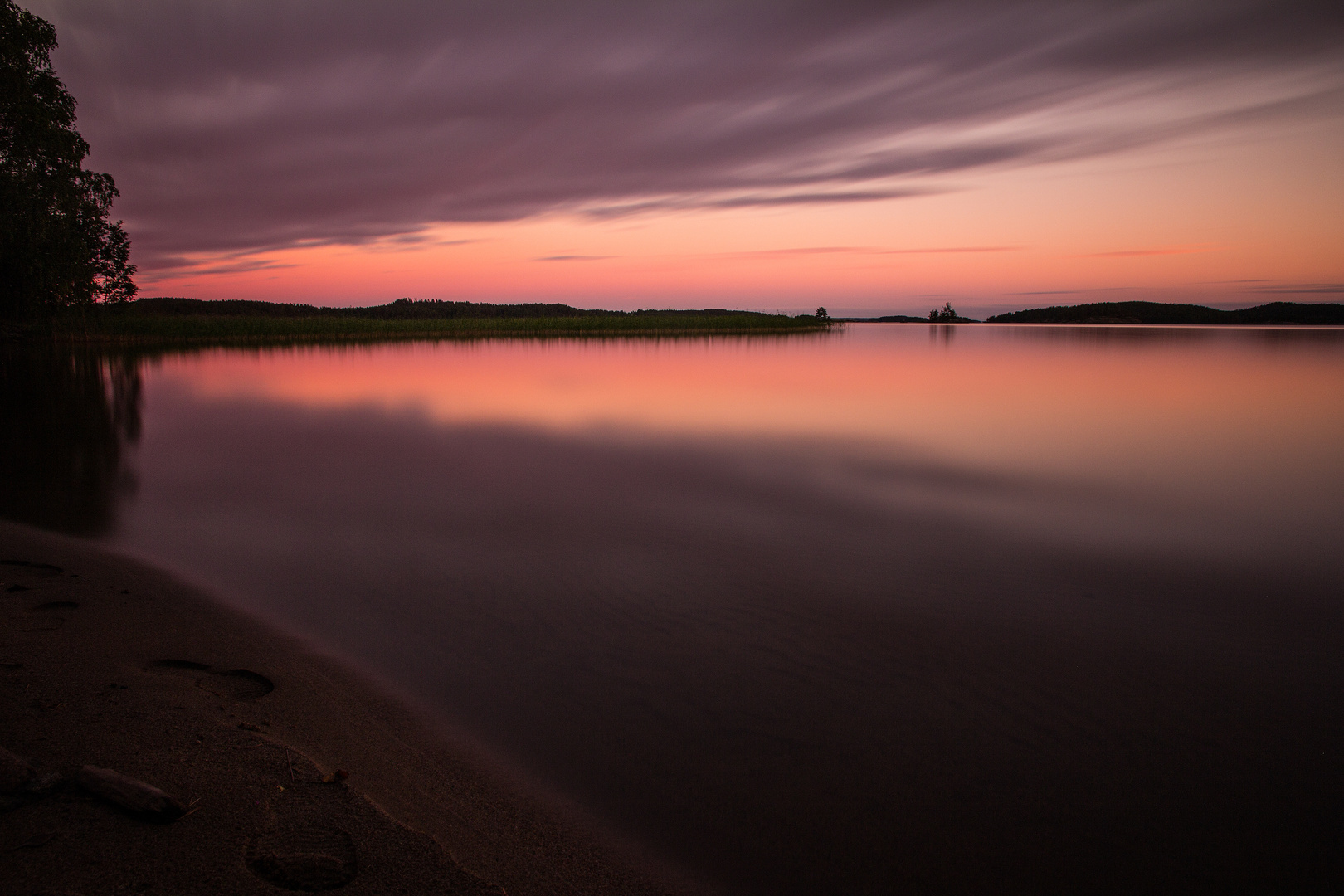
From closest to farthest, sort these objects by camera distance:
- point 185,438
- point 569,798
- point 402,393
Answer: point 569,798 → point 185,438 → point 402,393

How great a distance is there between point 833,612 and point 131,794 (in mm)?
3662

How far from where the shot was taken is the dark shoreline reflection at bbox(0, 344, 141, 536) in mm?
6449

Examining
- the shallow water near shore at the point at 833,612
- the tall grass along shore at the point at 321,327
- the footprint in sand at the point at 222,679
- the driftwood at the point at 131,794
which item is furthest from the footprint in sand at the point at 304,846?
the tall grass along shore at the point at 321,327

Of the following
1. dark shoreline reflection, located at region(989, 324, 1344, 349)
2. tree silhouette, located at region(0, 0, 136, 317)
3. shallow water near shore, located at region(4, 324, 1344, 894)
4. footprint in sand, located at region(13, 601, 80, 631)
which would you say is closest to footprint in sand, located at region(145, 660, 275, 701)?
shallow water near shore, located at region(4, 324, 1344, 894)

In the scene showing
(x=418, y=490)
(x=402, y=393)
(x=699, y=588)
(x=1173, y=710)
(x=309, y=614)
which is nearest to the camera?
(x=1173, y=710)

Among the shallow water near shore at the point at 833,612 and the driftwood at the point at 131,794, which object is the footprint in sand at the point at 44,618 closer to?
the shallow water near shore at the point at 833,612

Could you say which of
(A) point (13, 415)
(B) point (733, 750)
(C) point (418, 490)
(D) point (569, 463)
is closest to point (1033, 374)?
(D) point (569, 463)

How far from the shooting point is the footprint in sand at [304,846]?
1964 millimetres

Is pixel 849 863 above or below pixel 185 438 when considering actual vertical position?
below

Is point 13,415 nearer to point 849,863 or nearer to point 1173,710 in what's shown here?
point 849,863

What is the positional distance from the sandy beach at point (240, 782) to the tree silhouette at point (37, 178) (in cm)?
1715

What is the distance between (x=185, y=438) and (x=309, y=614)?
28.2 ft

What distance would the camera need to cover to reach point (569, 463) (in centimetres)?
889

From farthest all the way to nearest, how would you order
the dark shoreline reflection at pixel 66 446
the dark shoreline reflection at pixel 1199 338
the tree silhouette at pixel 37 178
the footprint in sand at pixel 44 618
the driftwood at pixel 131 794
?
the dark shoreline reflection at pixel 1199 338, the tree silhouette at pixel 37 178, the dark shoreline reflection at pixel 66 446, the footprint in sand at pixel 44 618, the driftwood at pixel 131 794
